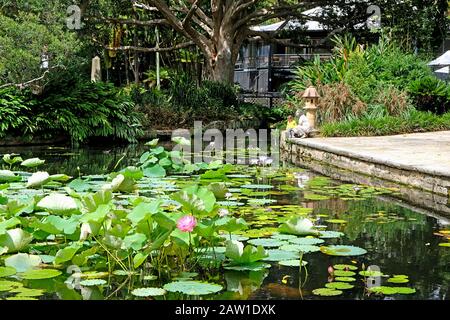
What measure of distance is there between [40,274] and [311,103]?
969 centimetres

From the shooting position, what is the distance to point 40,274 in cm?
356

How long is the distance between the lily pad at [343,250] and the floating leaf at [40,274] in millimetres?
1594

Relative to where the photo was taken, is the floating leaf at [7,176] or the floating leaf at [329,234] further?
the floating leaf at [7,176]

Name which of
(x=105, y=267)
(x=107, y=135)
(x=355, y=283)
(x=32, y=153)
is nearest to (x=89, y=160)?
(x=32, y=153)

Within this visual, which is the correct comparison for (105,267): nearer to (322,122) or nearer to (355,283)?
(355,283)

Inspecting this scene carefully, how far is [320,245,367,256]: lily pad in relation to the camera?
4.11m

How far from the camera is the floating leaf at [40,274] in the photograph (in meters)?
3.53

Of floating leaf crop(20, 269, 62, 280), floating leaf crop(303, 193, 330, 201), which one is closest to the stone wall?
floating leaf crop(303, 193, 330, 201)

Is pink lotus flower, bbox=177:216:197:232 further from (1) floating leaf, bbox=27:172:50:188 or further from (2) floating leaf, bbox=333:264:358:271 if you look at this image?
(1) floating leaf, bbox=27:172:50:188

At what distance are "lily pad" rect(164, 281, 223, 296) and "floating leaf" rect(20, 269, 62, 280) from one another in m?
0.65

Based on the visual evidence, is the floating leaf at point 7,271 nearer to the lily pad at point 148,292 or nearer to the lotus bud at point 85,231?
the lotus bud at point 85,231

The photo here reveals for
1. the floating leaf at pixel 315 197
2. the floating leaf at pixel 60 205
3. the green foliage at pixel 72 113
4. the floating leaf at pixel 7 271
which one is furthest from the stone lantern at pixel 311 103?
the floating leaf at pixel 7 271

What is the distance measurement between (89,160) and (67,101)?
4.77m

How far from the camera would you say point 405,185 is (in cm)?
743
